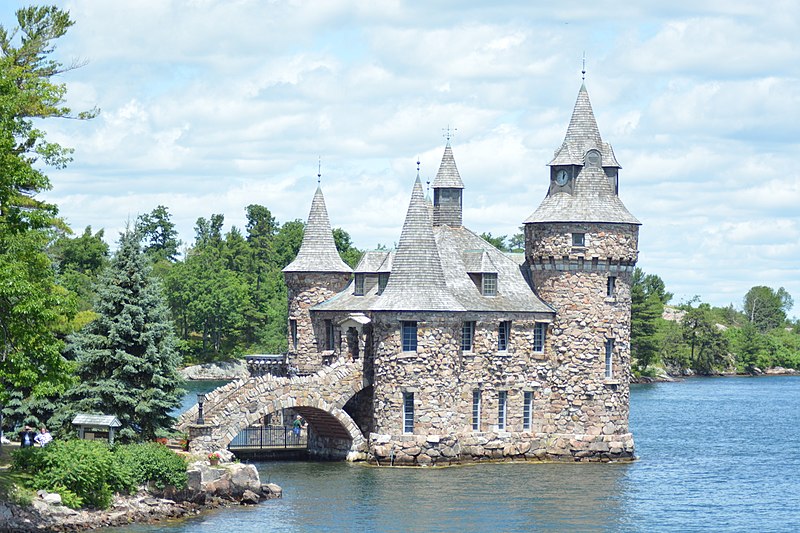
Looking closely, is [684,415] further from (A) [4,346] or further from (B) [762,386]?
(A) [4,346]

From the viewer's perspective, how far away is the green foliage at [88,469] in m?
42.9

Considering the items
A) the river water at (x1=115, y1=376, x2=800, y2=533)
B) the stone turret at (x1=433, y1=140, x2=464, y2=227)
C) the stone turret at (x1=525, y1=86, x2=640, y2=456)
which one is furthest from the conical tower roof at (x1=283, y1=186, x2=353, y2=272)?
the stone turret at (x1=525, y1=86, x2=640, y2=456)

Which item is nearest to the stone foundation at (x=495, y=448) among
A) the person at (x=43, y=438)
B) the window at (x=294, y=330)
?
the window at (x=294, y=330)

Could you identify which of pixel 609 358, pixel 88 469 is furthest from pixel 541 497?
pixel 88 469

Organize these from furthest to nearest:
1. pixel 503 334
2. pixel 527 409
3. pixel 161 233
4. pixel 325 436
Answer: pixel 161 233 < pixel 325 436 < pixel 527 409 < pixel 503 334

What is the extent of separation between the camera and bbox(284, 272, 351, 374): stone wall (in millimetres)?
65562

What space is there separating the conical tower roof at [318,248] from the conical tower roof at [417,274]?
9.23m

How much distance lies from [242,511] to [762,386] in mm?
99831

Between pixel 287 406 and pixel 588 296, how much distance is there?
42.0 ft

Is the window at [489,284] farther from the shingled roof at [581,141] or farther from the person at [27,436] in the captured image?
the person at [27,436]

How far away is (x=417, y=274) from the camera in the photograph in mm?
56406

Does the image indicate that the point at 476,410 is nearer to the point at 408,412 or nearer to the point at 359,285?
the point at 408,412

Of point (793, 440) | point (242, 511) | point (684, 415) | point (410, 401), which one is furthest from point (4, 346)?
point (684, 415)

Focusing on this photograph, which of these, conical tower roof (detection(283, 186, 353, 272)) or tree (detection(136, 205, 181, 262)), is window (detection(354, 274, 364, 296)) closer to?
conical tower roof (detection(283, 186, 353, 272))
